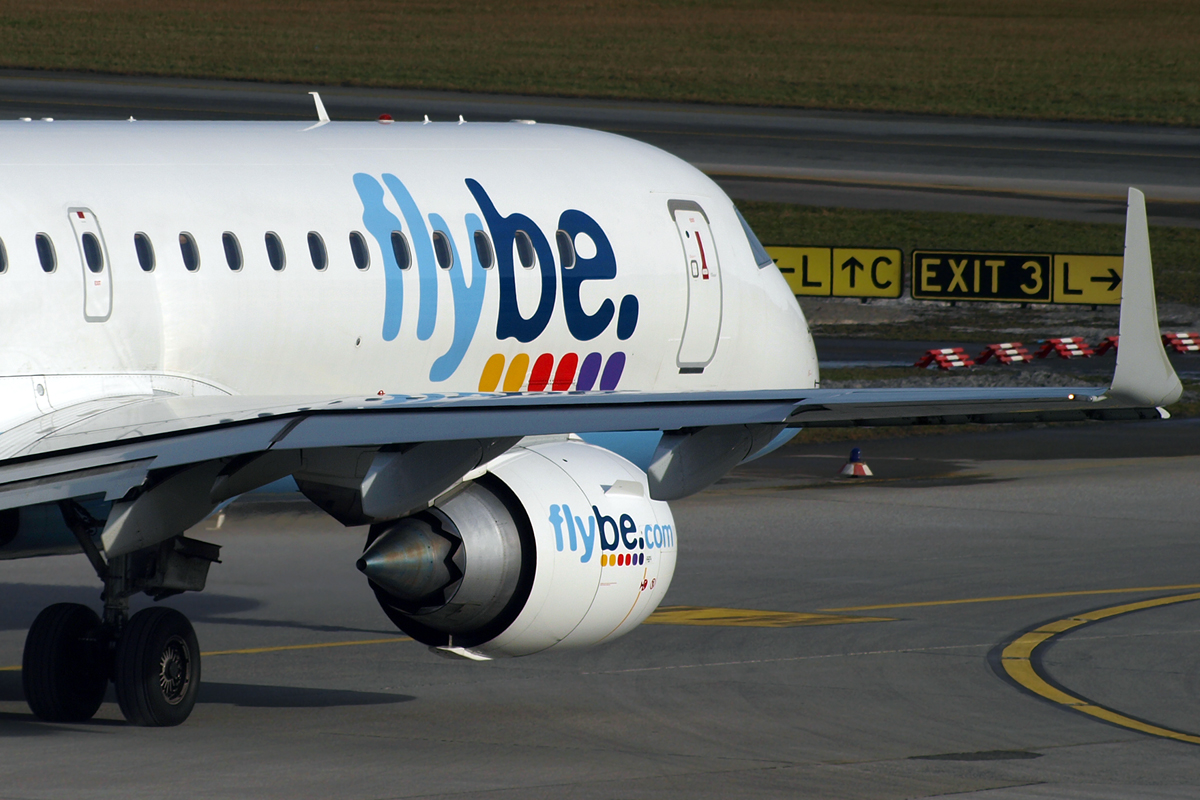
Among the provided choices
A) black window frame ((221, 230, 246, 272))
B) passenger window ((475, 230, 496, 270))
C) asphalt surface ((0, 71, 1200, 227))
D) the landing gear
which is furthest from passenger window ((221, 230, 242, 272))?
asphalt surface ((0, 71, 1200, 227))

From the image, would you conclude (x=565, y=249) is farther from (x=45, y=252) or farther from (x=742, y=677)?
(x=45, y=252)

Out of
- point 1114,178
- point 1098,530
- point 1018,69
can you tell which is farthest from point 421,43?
point 1098,530

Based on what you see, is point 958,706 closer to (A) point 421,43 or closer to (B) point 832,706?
(B) point 832,706

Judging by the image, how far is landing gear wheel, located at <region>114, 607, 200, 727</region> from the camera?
16.2m

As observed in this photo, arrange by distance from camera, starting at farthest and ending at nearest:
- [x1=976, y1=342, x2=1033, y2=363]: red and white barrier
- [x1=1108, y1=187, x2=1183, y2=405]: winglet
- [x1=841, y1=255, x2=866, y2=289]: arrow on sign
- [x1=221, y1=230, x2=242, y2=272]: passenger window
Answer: [x1=841, y1=255, x2=866, y2=289]: arrow on sign < [x1=976, y1=342, x2=1033, y2=363]: red and white barrier < [x1=221, y1=230, x2=242, y2=272]: passenger window < [x1=1108, y1=187, x2=1183, y2=405]: winglet

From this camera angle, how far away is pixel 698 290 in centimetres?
2145

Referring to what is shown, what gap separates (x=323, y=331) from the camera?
18.3 meters

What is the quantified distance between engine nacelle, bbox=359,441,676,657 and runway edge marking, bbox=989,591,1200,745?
3629mm

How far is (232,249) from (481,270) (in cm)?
275

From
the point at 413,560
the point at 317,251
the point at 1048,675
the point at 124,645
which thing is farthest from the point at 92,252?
the point at 1048,675

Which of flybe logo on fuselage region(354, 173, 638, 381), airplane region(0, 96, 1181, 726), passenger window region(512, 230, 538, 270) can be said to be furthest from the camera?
passenger window region(512, 230, 538, 270)

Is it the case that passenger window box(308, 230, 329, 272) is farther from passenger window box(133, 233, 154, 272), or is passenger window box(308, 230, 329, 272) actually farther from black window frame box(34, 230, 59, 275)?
black window frame box(34, 230, 59, 275)

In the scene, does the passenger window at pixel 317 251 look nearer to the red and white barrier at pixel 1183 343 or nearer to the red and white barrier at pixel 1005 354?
the red and white barrier at pixel 1005 354

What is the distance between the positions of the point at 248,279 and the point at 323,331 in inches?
33.9
